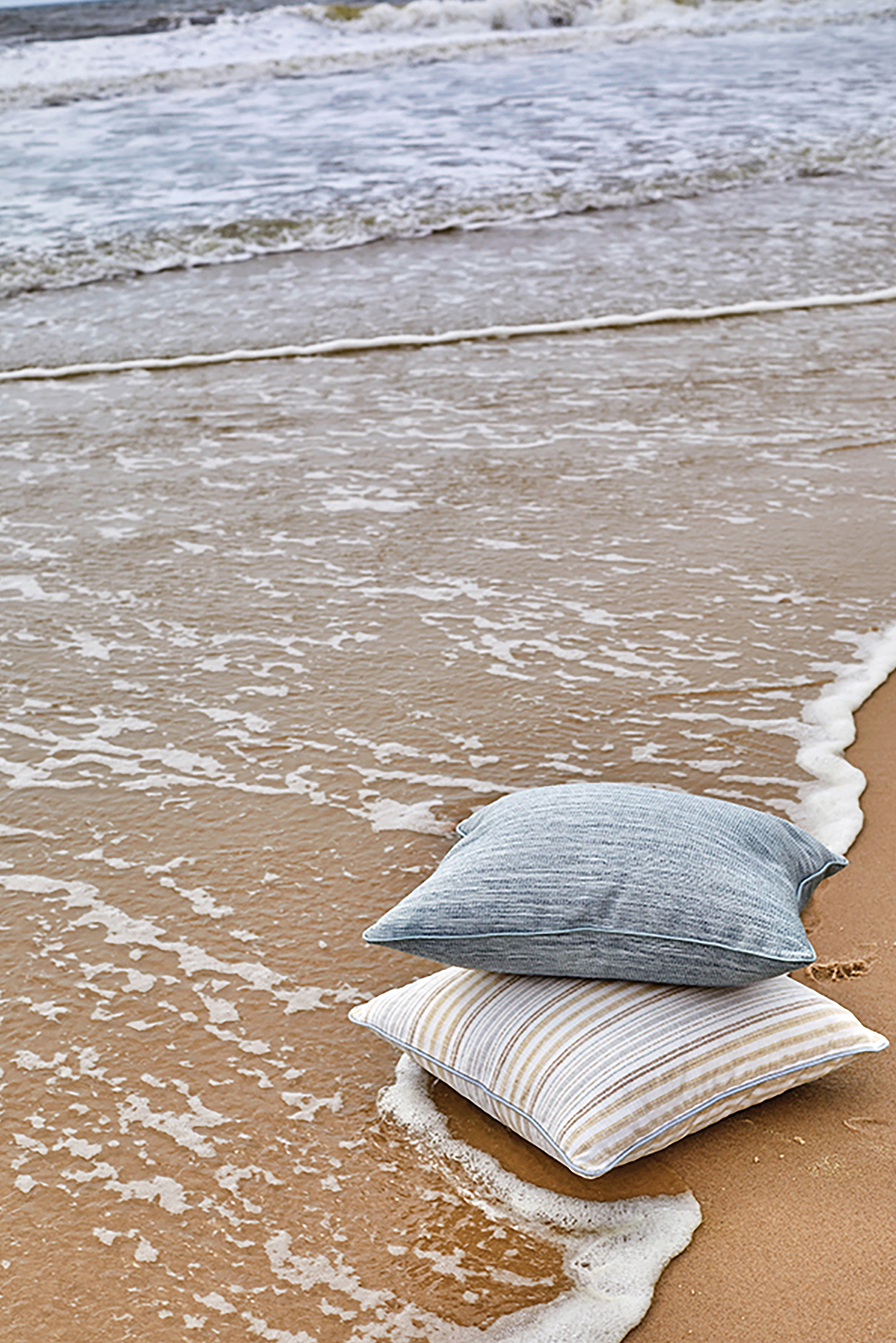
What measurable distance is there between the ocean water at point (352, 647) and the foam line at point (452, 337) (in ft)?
0.17

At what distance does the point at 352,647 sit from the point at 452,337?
10.4 ft

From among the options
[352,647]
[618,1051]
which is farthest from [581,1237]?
[352,647]

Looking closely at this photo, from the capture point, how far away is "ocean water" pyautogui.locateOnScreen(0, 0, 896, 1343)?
174 cm

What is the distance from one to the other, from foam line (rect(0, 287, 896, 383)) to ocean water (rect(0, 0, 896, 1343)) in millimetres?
52

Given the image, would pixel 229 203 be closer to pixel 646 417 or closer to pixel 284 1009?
pixel 646 417

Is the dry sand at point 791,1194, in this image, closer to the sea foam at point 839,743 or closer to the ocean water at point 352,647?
the ocean water at point 352,647

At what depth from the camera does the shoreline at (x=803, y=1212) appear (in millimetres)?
1524

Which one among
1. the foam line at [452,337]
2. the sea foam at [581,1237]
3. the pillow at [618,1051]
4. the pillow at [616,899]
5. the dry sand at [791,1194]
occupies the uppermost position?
the foam line at [452,337]

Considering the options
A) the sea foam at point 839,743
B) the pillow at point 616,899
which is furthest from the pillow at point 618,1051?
the sea foam at point 839,743

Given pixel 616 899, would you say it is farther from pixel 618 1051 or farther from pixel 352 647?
pixel 352 647

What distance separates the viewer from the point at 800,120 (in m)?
11.5

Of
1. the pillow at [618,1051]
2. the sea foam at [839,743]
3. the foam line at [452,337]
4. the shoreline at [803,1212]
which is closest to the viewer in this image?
the shoreline at [803,1212]

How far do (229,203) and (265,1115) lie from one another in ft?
28.3

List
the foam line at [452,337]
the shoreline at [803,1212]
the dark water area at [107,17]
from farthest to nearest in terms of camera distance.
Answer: the dark water area at [107,17] < the foam line at [452,337] < the shoreline at [803,1212]
